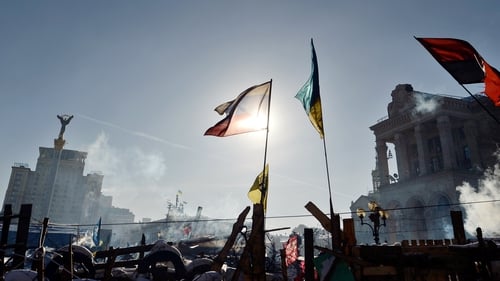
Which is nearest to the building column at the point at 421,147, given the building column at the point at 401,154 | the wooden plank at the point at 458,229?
the building column at the point at 401,154

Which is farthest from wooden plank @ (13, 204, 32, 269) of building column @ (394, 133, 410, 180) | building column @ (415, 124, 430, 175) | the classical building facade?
building column @ (394, 133, 410, 180)

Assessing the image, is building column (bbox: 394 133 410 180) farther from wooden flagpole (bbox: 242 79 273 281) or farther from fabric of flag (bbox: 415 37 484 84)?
wooden flagpole (bbox: 242 79 273 281)

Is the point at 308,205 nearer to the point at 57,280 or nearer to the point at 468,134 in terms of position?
the point at 57,280

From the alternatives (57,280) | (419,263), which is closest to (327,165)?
(419,263)

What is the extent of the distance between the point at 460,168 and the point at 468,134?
5.74 meters

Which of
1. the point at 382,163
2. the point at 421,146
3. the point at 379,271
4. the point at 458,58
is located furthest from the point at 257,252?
the point at 382,163

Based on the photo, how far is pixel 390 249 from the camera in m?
5.56

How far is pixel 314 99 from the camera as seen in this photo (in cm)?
890

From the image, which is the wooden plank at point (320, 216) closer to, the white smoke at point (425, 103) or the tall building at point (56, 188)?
the white smoke at point (425, 103)

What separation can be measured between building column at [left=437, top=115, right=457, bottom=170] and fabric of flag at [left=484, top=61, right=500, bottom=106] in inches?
1380

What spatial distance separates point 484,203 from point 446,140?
27.0 feet

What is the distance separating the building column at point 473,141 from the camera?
3989cm

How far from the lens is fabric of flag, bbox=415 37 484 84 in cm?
870

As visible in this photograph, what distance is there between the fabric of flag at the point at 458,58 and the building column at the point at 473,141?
3785 cm
